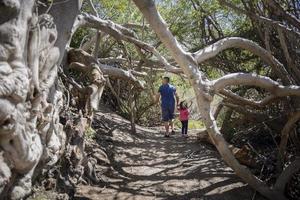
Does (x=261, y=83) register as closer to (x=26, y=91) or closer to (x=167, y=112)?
(x=26, y=91)

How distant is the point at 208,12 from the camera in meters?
8.89

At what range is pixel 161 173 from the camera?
7363 mm

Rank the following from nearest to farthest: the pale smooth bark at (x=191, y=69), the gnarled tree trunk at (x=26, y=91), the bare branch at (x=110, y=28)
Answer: the gnarled tree trunk at (x=26, y=91) < the pale smooth bark at (x=191, y=69) < the bare branch at (x=110, y=28)

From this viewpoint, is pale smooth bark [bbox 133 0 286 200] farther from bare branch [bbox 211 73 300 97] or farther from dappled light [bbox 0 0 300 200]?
bare branch [bbox 211 73 300 97]

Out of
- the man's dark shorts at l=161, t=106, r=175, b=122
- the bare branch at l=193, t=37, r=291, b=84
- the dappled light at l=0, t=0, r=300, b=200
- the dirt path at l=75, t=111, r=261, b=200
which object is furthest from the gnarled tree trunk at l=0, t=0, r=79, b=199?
the man's dark shorts at l=161, t=106, r=175, b=122

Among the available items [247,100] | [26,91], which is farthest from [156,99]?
[26,91]

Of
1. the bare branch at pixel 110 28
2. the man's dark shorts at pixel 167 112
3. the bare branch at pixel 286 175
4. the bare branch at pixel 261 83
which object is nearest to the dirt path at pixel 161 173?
the bare branch at pixel 286 175

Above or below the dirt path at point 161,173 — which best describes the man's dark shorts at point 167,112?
above

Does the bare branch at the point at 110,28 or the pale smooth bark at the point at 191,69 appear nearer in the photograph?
the pale smooth bark at the point at 191,69

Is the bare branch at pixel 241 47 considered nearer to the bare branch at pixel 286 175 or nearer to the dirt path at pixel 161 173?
the bare branch at pixel 286 175

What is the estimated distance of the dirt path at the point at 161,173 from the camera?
20.8 feet

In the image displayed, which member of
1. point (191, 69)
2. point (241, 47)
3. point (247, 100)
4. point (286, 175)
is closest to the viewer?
point (191, 69)

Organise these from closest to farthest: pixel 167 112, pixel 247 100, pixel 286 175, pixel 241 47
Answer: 1. pixel 286 175
2. pixel 241 47
3. pixel 247 100
4. pixel 167 112

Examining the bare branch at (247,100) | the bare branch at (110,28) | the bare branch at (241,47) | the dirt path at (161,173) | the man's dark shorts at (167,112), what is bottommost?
the dirt path at (161,173)
